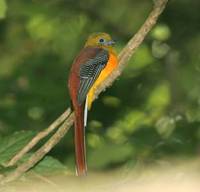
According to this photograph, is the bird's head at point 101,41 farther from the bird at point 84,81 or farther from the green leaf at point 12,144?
the green leaf at point 12,144

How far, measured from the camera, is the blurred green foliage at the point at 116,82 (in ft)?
25.5

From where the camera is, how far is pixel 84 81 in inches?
188

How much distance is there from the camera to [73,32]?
339 inches

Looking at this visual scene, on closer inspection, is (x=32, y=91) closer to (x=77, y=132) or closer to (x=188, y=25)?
(x=188, y=25)

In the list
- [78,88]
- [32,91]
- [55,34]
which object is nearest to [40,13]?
[55,34]

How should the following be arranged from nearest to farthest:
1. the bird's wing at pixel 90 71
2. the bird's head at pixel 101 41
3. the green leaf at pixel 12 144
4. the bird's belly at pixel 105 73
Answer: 1. the green leaf at pixel 12 144
2. the bird's wing at pixel 90 71
3. the bird's belly at pixel 105 73
4. the bird's head at pixel 101 41

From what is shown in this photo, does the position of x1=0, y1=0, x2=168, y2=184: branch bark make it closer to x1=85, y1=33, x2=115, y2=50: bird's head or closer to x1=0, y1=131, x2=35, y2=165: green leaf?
x1=0, y1=131, x2=35, y2=165: green leaf

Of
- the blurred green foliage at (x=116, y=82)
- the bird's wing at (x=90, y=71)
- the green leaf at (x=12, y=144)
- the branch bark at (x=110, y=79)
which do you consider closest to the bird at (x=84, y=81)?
the bird's wing at (x=90, y=71)

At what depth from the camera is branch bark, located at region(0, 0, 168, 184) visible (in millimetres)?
3166

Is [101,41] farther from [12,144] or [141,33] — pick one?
[12,144]

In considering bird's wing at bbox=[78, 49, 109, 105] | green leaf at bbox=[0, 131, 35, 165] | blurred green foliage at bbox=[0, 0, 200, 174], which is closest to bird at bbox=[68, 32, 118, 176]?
bird's wing at bbox=[78, 49, 109, 105]

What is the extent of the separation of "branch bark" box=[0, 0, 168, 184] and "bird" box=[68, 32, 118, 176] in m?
0.14

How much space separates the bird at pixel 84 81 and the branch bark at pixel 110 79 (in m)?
0.14

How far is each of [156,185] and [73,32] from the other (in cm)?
663
